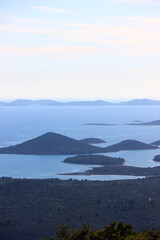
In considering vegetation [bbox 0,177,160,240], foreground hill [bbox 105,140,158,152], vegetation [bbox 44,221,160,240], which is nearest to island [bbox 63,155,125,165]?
foreground hill [bbox 105,140,158,152]

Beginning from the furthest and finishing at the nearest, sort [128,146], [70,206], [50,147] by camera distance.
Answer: [128,146] < [50,147] < [70,206]

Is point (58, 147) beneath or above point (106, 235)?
above

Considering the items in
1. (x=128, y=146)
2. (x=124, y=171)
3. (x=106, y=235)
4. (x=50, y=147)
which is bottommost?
(x=106, y=235)

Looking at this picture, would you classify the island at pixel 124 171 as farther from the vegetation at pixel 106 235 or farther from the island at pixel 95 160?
the vegetation at pixel 106 235

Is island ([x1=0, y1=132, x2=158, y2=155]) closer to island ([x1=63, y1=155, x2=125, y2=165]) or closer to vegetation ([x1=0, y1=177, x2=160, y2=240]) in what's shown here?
island ([x1=63, y1=155, x2=125, y2=165])

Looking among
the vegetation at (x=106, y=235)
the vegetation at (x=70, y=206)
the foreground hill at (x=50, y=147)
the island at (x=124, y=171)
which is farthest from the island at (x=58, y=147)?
the vegetation at (x=106, y=235)

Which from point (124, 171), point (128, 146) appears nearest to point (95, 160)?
point (124, 171)

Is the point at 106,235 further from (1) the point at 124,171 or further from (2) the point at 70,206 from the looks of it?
(1) the point at 124,171
